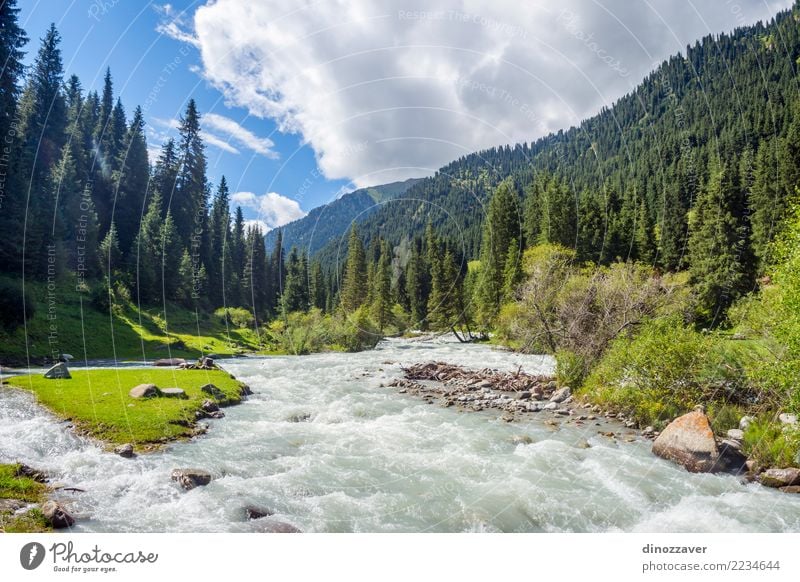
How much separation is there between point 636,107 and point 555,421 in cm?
20322

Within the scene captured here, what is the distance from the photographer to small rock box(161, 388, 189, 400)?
57.3ft

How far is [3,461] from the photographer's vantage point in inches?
388

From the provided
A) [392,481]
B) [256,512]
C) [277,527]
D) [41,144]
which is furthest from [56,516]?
[41,144]

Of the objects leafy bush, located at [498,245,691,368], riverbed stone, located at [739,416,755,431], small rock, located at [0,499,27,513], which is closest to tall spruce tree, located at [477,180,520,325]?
leafy bush, located at [498,245,691,368]

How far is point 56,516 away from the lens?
760 cm

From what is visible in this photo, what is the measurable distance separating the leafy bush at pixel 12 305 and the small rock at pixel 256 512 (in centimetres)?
2901

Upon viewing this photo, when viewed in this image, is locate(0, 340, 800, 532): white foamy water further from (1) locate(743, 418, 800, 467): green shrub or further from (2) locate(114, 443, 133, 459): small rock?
(1) locate(743, 418, 800, 467): green shrub

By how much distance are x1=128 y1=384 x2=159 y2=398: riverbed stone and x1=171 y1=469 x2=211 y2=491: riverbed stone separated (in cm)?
774

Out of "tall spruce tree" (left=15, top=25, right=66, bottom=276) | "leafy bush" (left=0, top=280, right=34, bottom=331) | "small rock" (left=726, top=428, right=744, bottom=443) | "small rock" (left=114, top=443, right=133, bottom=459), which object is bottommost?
"small rock" (left=726, top=428, right=744, bottom=443)

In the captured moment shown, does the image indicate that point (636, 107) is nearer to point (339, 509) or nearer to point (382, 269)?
point (382, 269)

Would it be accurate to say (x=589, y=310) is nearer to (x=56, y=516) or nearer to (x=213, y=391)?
(x=213, y=391)

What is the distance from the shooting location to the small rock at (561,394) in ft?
65.2

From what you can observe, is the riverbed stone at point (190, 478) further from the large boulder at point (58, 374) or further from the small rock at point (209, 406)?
the large boulder at point (58, 374)

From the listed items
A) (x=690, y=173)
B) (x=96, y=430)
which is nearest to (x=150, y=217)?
(x=96, y=430)
